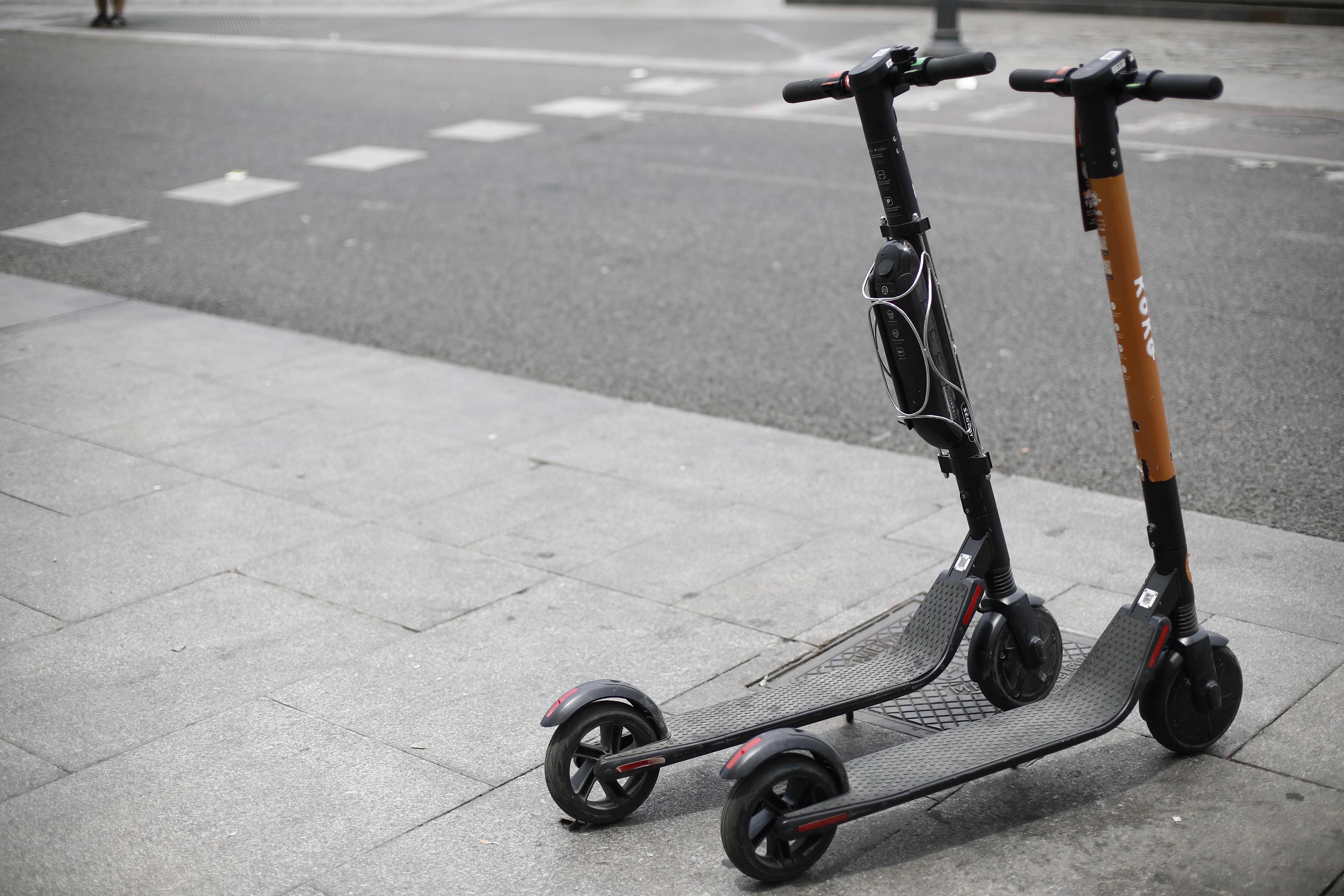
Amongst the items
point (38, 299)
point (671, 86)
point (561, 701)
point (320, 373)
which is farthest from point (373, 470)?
point (671, 86)

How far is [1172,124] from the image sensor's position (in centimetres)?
1265

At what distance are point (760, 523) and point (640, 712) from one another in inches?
71.3

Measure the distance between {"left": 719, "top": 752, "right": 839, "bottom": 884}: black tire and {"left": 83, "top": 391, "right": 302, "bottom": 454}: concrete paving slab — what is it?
3901mm

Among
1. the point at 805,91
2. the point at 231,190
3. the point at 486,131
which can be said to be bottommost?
the point at 231,190

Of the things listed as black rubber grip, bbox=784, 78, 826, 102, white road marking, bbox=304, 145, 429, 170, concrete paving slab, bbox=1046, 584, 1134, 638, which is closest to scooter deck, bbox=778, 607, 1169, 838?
concrete paving slab, bbox=1046, 584, 1134, 638

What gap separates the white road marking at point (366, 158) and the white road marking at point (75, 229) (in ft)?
7.84

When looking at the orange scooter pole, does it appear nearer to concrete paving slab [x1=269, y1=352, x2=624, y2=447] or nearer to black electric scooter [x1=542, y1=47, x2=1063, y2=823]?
black electric scooter [x1=542, y1=47, x2=1063, y2=823]

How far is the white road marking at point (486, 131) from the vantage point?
13.5 metres

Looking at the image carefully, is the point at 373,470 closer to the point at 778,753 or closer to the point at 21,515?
the point at 21,515

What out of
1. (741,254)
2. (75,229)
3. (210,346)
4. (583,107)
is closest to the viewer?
(210,346)

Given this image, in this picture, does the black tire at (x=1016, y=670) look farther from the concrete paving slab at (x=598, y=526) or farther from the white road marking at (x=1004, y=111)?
the white road marking at (x=1004, y=111)

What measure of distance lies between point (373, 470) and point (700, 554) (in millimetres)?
1673

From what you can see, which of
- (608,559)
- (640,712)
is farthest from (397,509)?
(640,712)

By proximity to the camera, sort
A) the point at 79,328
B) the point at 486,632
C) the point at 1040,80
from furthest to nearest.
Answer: the point at 79,328 < the point at 486,632 < the point at 1040,80
